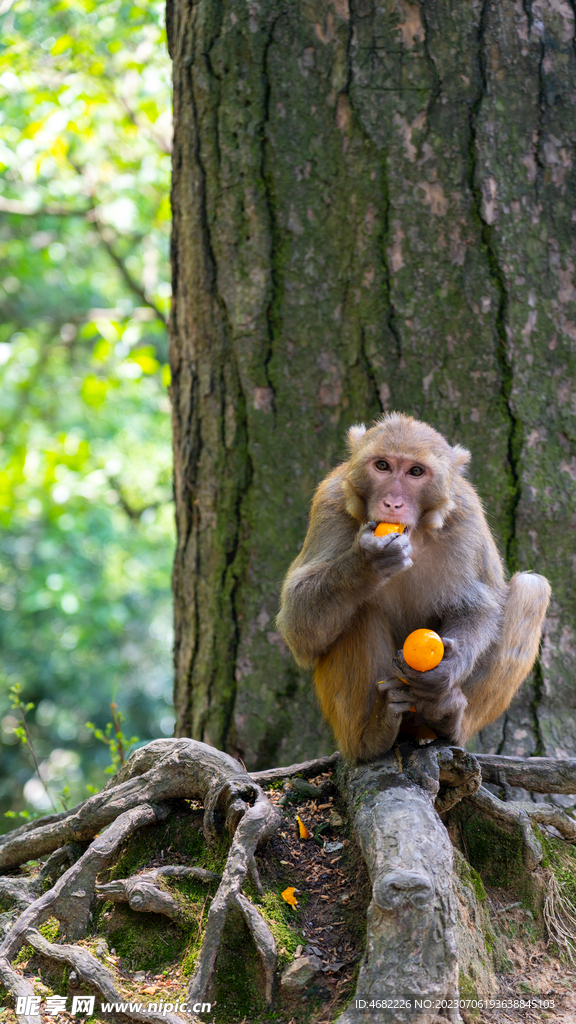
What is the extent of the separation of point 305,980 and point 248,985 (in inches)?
7.5

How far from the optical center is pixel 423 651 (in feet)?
9.20

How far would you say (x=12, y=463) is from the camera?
873cm

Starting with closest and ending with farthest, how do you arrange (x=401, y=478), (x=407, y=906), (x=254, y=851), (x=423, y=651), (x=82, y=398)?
(x=407, y=906) → (x=254, y=851) → (x=423, y=651) → (x=401, y=478) → (x=82, y=398)

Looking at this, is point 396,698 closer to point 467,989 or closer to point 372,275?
point 467,989

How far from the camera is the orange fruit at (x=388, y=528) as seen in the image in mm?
2791

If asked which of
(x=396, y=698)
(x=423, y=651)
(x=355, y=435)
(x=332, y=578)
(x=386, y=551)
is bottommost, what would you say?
(x=396, y=698)

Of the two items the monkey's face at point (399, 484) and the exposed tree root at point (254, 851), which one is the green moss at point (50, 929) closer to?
the exposed tree root at point (254, 851)

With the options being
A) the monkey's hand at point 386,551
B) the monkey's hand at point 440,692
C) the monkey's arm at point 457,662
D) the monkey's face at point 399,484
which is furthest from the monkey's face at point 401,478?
the monkey's hand at point 440,692

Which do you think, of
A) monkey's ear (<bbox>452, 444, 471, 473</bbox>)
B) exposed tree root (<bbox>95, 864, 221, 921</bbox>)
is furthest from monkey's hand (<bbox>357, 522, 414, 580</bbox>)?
exposed tree root (<bbox>95, 864, 221, 921</bbox>)

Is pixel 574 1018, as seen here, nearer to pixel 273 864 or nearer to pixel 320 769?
pixel 273 864

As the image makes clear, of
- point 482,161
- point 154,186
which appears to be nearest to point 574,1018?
point 482,161

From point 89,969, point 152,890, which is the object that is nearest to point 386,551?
point 152,890

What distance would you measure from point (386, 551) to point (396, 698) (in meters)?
0.60

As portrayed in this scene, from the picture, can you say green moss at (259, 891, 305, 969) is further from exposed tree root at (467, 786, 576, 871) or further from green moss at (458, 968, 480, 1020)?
exposed tree root at (467, 786, 576, 871)
